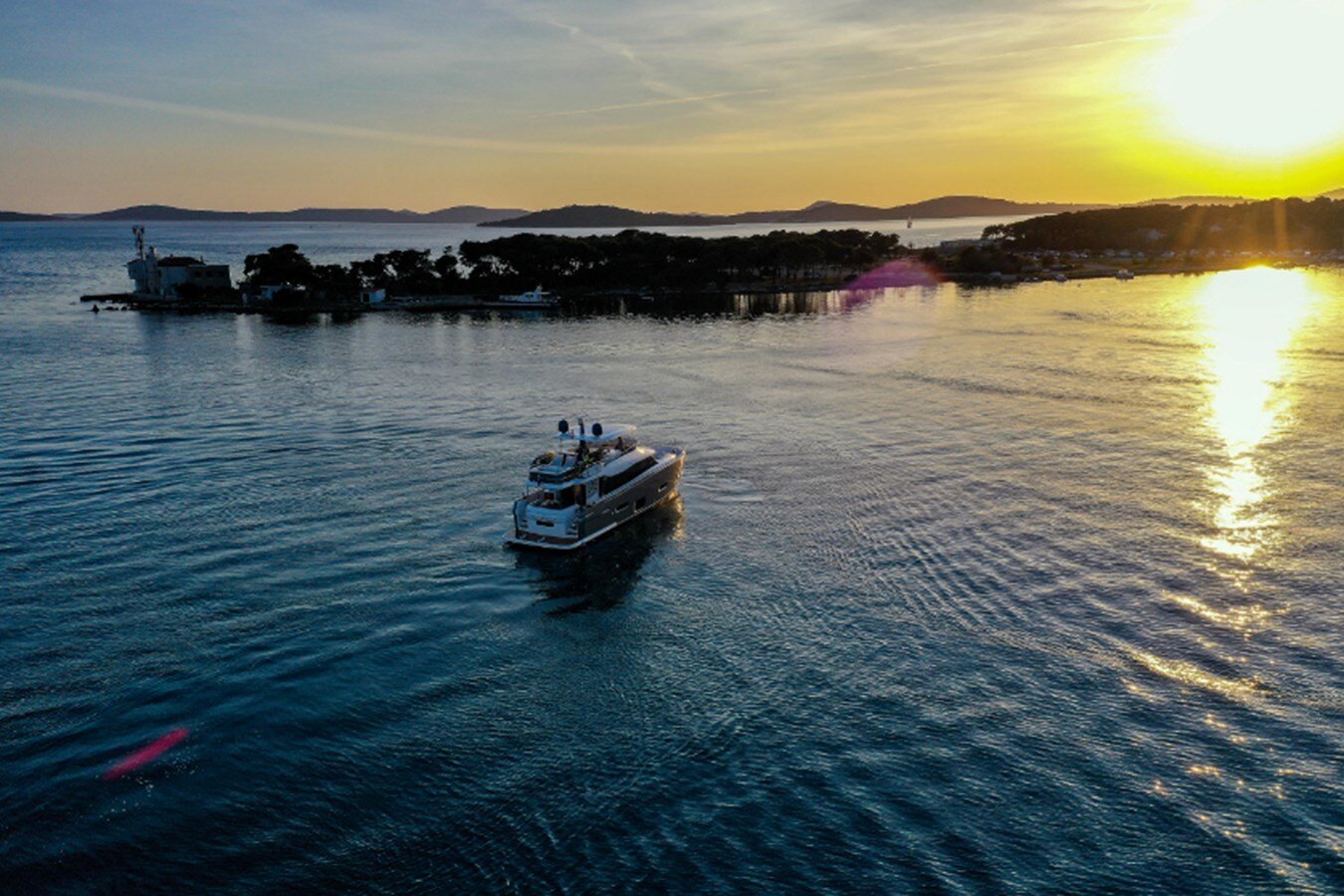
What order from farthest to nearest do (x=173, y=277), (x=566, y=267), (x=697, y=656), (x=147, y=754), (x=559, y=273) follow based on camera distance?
(x=559, y=273) → (x=566, y=267) → (x=173, y=277) → (x=697, y=656) → (x=147, y=754)

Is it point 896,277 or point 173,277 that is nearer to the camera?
point 173,277

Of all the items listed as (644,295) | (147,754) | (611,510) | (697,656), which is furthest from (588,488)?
(644,295)

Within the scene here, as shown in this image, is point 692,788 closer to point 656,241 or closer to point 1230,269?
point 656,241

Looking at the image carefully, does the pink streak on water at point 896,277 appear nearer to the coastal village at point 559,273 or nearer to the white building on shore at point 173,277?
the coastal village at point 559,273

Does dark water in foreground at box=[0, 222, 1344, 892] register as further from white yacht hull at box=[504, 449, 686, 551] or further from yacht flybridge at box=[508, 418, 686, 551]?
yacht flybridge at box=[508, 418, 686, 551]

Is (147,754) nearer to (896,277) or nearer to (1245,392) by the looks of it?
(1245,392)

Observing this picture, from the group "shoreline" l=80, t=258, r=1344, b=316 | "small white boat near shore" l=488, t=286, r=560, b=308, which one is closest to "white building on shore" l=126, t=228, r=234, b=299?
"shoreline" l=80, t=258, r=1344, b=316

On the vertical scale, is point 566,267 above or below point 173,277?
above
